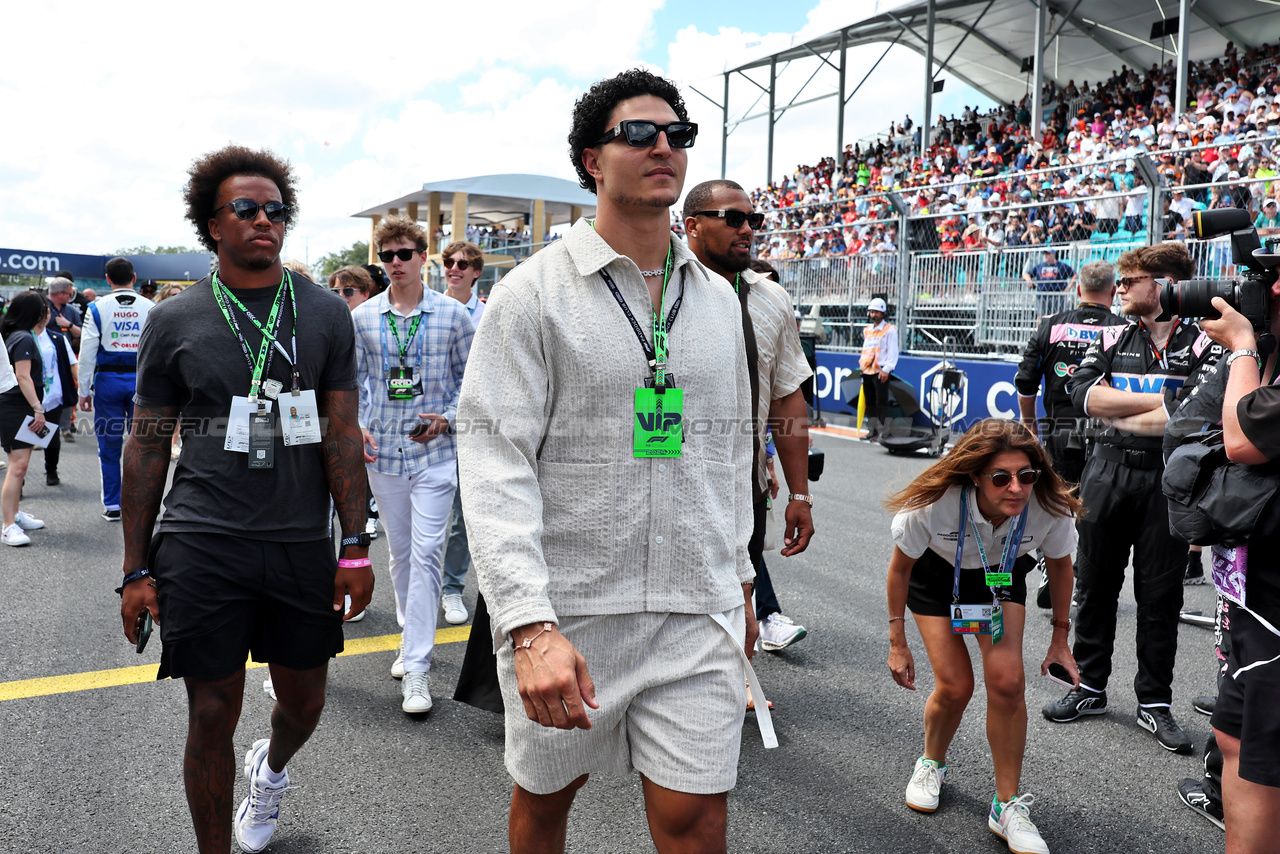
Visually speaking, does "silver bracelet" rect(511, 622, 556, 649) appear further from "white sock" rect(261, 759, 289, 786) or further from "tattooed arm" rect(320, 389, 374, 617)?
"white sock" rect(261, 759, 289, 786)

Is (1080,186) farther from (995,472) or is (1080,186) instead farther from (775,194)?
(775,194)

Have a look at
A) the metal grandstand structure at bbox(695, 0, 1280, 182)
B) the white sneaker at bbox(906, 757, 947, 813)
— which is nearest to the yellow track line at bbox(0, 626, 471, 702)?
the white sneaker at bbox(906, 757, 947, 813)

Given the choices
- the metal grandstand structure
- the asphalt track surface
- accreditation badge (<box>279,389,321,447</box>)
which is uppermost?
the metal grandstand structure

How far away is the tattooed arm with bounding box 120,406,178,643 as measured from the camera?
255 cm

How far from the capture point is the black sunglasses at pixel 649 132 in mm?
1985

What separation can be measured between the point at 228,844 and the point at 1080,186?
40.7 feet

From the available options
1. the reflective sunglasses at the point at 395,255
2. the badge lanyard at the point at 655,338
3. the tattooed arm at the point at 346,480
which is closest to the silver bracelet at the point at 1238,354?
the badge lanyard at the point at 655,338

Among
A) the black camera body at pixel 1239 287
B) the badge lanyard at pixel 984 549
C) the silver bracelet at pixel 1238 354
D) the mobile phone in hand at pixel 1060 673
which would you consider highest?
the black camera body at pixel 1239 287

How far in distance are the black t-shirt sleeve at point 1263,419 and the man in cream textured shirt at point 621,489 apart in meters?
1.35

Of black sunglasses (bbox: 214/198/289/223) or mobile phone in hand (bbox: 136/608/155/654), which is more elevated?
black sunglasses (bbox: 214/198/289/223)

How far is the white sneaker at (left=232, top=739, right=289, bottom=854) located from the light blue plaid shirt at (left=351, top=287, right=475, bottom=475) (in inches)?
64.2

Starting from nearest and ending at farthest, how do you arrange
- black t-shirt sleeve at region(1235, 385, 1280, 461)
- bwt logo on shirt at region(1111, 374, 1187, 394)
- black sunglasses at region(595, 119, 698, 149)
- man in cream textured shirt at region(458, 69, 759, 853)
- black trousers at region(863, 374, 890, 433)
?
man in cream textured shirt at region(458, 69, 759, 853)
black sunglasses at region(595, 119, 698, 149)
black t-shirt sleeve at region(1235, 385, 1280, 461)
bwt logo on shirt at region(1111, 374, 1187, 394)
black trousers at region(863, 374, 890, 433)

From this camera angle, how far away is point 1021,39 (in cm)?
2653

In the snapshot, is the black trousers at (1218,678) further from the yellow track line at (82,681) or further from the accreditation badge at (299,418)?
the yellow track line at (82,681)
